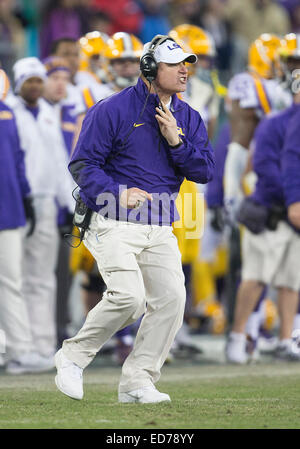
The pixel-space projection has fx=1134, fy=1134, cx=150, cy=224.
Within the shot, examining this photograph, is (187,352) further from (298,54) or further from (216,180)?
(298,54)

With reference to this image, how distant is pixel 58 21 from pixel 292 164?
5628 millimetres

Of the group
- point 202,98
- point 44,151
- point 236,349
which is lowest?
point 236,349

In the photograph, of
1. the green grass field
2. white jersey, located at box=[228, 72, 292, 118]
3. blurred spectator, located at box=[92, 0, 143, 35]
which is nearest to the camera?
the green grass field

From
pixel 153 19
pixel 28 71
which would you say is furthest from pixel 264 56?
pixel 153 19

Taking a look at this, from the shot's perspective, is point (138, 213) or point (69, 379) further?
point (138, 213)

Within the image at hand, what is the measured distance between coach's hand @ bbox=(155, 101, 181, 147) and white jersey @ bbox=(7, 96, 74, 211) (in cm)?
319

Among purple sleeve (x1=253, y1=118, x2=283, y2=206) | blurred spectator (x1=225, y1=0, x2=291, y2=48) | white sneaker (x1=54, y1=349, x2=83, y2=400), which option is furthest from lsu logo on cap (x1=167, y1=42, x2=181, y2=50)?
blurred spectator (x1=225, y1=0, x2=291, y2=48)

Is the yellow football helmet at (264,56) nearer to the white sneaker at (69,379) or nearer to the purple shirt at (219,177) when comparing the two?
the purple shirt at (219,177)

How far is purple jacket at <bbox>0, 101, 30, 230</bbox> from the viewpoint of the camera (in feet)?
29.1

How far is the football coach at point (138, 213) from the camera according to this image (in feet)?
20.9

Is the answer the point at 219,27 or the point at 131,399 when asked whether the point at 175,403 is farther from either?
the point at 219,27

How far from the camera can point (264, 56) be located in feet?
36.6

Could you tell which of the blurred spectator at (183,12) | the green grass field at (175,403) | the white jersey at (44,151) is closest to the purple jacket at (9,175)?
the white jersey at (44,151)
